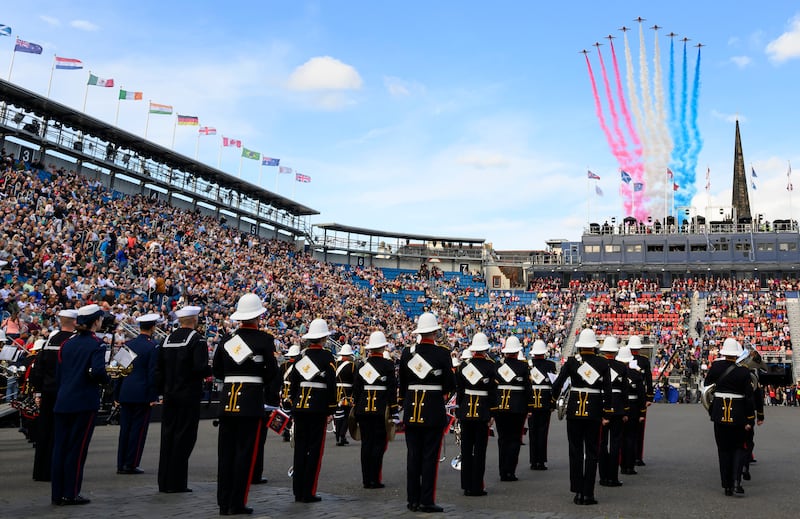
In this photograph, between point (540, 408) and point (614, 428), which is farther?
point (540, 408)

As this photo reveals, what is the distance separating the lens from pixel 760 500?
9539 millimetres

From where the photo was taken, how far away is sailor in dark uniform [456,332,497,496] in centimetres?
970

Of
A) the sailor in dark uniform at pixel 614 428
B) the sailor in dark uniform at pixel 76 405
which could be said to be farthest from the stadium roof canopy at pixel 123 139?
the sailor in dark uniform at pixel 614 428

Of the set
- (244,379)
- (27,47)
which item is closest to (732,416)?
(244,379)

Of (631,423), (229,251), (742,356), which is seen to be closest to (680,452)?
(631,423)

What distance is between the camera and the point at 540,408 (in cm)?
1286

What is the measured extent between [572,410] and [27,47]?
35550 mm

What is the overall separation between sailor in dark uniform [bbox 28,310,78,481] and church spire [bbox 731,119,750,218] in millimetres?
114204

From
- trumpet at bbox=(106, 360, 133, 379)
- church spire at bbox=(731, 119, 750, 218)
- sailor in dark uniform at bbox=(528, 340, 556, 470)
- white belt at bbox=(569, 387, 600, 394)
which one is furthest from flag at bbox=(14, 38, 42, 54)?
church spire at bbox=(731, 119, 750, 218)

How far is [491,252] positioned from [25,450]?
54.6 metres

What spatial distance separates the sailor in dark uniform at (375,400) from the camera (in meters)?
10.4

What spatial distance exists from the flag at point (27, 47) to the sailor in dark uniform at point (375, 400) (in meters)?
32.5

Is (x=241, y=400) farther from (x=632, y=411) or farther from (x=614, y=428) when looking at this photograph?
(x=632, y=411)

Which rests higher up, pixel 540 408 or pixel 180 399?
pixel 180 399
